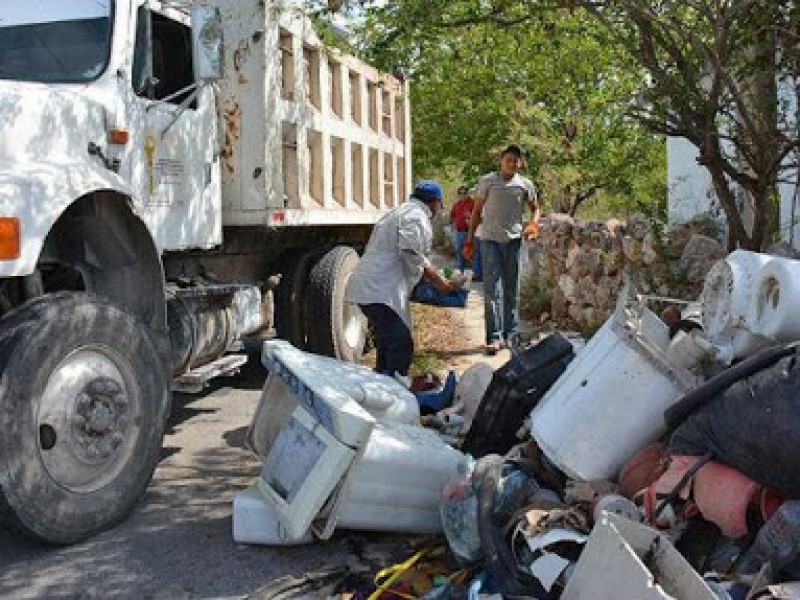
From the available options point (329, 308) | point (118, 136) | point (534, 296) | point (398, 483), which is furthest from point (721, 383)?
point (534, 296)

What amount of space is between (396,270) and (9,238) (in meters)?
2.56

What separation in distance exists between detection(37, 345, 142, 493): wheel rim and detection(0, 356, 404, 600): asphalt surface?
0.30m

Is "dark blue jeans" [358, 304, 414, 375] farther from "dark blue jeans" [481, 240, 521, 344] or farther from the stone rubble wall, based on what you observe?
the stone rubble wall

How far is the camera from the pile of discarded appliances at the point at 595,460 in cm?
290

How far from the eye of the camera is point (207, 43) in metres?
4.65

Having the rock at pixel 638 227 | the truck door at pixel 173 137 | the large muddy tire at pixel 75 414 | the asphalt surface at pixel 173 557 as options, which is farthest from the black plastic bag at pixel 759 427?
the rock at pixel 638 227

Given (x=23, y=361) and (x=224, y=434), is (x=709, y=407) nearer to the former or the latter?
(x=23, y=361)

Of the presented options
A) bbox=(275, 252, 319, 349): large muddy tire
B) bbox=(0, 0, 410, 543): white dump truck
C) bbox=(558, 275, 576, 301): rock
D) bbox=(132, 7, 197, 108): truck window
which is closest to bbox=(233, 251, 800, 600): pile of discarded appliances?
bbox=(0, 0, 410, 543): white dump truck

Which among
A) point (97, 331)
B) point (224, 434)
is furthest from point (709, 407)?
point (224, 434)

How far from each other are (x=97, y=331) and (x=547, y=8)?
2906mm

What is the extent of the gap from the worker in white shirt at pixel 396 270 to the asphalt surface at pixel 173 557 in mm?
1403

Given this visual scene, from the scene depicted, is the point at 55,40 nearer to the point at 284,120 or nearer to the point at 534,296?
the point at 284,120

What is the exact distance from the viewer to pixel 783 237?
664cm

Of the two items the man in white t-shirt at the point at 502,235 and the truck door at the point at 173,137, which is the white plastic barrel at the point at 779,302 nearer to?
the truck door at the point at 173,137
